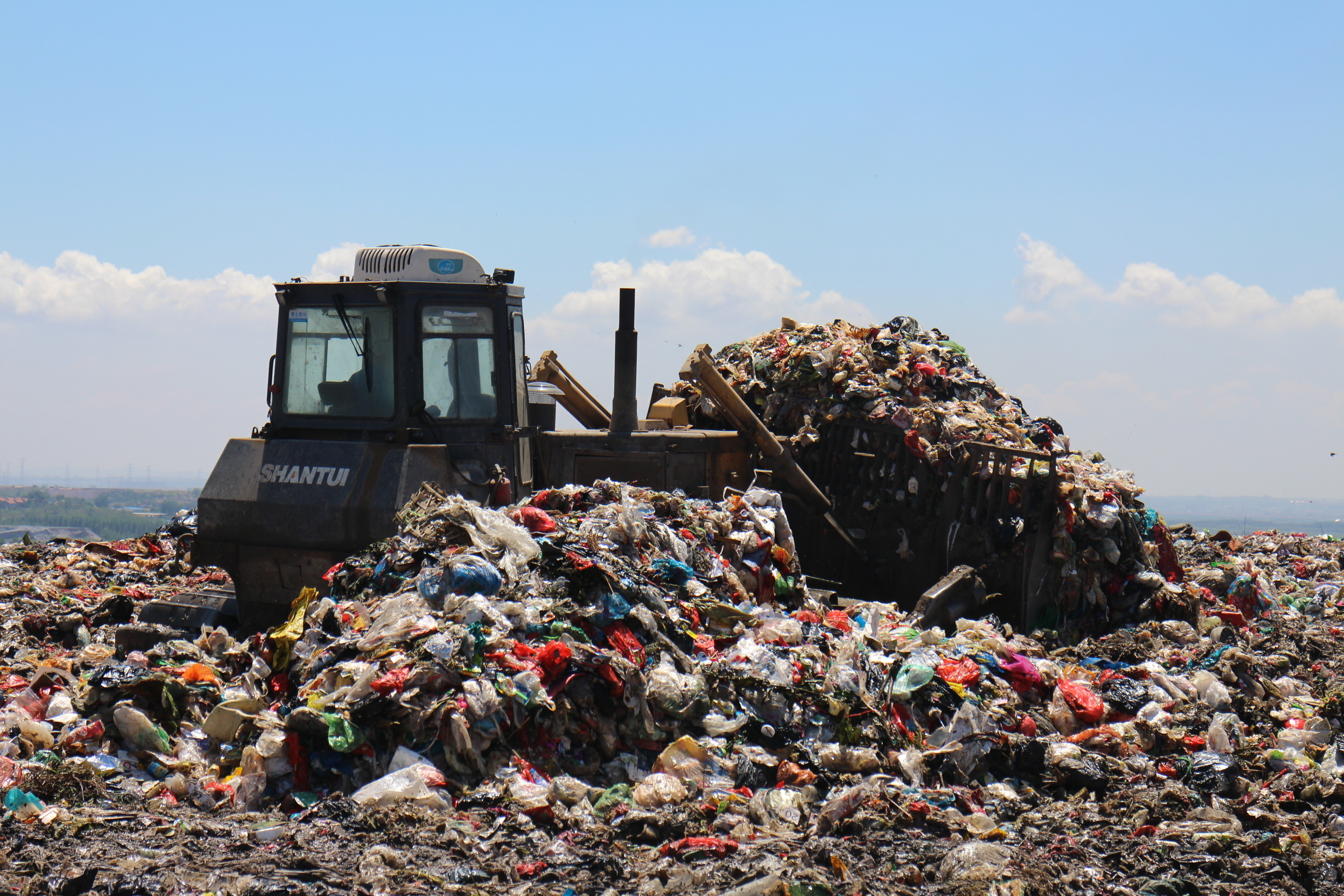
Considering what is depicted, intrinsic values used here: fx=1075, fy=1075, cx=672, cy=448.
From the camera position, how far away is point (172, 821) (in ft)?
13.7

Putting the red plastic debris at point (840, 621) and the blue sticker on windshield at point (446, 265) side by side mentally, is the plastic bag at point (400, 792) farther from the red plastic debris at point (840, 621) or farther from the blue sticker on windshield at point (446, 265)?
the blue sticker on windshield at point (446, 265)

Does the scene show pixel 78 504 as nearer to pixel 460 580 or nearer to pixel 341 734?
pixel 460 580

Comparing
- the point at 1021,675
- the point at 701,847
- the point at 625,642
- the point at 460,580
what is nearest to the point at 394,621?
the point at 460,580

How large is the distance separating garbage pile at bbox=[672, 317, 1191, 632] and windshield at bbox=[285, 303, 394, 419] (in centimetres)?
340

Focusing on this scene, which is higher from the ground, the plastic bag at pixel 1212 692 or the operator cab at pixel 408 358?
the operator cab at pixel 408 358

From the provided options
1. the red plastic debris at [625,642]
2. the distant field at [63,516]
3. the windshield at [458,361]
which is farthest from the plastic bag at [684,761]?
the distant field at [63,516]

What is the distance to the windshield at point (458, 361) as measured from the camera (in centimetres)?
639

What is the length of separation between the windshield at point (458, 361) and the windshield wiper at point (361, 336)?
364 millimetres

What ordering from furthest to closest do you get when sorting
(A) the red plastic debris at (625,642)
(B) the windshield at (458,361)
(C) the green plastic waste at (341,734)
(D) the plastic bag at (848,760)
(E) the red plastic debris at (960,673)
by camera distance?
(B) the windshield at (458,361) < (E) the red plastic debris at (960,673) < (A) the red plastic debris at (625,642) < (D) the plastic bag at (848,760) < (C) the green plastic waste at (341,734)

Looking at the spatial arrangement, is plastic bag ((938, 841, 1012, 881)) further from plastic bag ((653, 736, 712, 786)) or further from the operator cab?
the operator cab

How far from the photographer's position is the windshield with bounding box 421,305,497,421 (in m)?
6.39

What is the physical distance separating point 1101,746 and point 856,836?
75.5 inches

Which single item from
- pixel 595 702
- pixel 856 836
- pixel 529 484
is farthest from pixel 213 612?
pixel 856 836

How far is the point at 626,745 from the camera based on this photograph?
15.9ft
